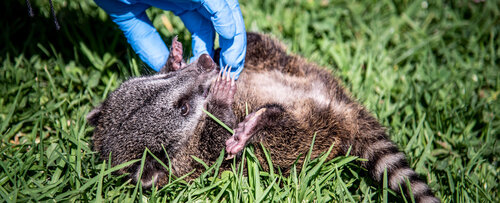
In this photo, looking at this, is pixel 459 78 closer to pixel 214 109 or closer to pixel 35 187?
pixel 214 109

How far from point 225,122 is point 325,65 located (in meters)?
1.88

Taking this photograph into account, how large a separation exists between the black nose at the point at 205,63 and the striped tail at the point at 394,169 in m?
1.63

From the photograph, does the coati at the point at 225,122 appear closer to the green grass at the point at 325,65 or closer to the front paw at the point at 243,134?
the front paw at the point at 243,134

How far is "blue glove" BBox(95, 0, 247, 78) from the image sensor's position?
3.23 m

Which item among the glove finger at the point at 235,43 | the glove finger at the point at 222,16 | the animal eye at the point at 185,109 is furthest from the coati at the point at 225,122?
the glove finger at the point at 222,16

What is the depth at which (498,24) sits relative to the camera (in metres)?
5.13

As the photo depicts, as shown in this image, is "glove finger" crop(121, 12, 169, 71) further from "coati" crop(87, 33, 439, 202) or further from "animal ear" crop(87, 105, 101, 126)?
"animal ear" crop(87, 105, 101, 126)

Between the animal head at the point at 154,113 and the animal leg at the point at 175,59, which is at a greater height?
the animal leg at the point at 175,59

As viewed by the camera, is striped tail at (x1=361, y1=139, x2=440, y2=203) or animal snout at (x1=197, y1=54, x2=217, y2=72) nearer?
striped tail at (x1=361, y1=139, x2=440, y2=203)

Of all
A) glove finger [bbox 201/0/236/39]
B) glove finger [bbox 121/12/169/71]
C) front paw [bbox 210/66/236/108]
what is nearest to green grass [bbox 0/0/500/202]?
glove finger [bbox 121/12/169/71]

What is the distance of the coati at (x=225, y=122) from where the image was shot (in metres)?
3.06

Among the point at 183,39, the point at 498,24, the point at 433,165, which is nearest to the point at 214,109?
the point at 183,39

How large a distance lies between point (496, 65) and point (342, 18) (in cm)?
218

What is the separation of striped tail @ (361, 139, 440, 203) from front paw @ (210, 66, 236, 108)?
134cm
